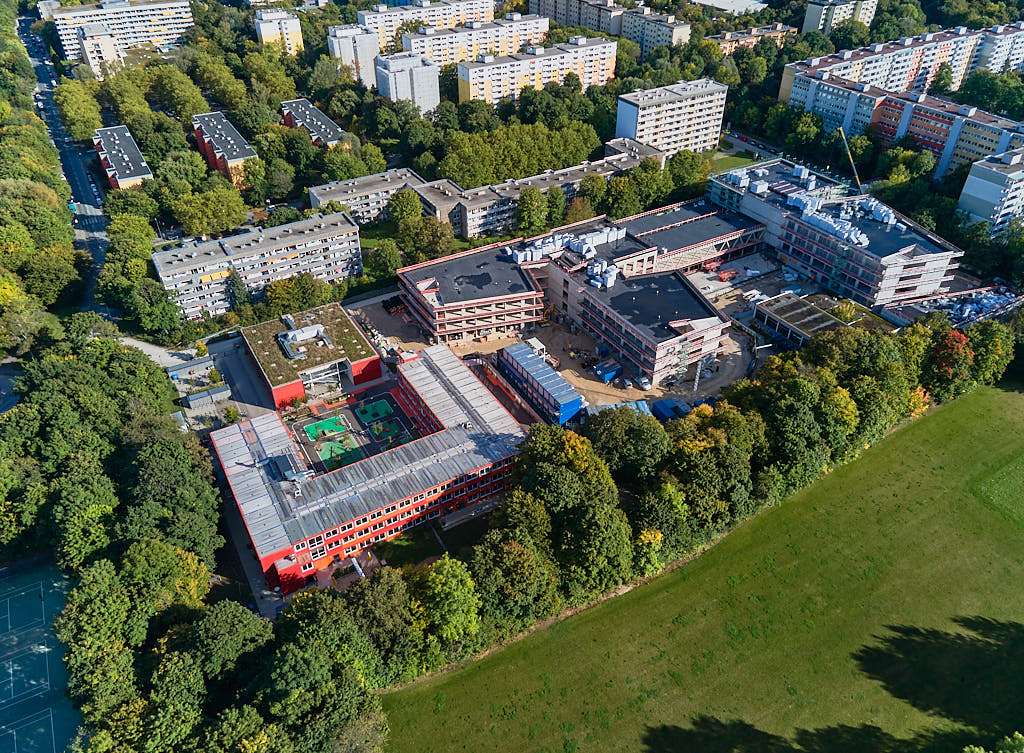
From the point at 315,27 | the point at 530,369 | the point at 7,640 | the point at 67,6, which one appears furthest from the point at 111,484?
the point at 67,6

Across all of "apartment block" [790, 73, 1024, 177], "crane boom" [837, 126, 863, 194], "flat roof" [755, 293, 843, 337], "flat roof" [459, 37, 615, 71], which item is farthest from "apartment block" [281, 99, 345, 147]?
"apartment block" [790, 73, 1024, 177]

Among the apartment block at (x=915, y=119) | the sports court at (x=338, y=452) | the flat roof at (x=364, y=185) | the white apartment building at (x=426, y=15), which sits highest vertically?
the white apartment building at (x=426, y=15)

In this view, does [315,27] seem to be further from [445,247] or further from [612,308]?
[612,308]

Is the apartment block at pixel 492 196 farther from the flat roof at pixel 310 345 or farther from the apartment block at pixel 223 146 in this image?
the apartment block at pixel 223 146

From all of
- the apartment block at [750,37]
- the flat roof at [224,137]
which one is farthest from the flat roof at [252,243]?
the apartment block at [750,37]

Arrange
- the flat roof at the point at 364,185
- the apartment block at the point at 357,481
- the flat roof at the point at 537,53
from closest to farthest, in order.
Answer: the apartment block at the point at 357,481, the flat roof at the point at 364,185, the flat roof at the point at 537,53

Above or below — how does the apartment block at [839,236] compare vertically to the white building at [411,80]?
below
